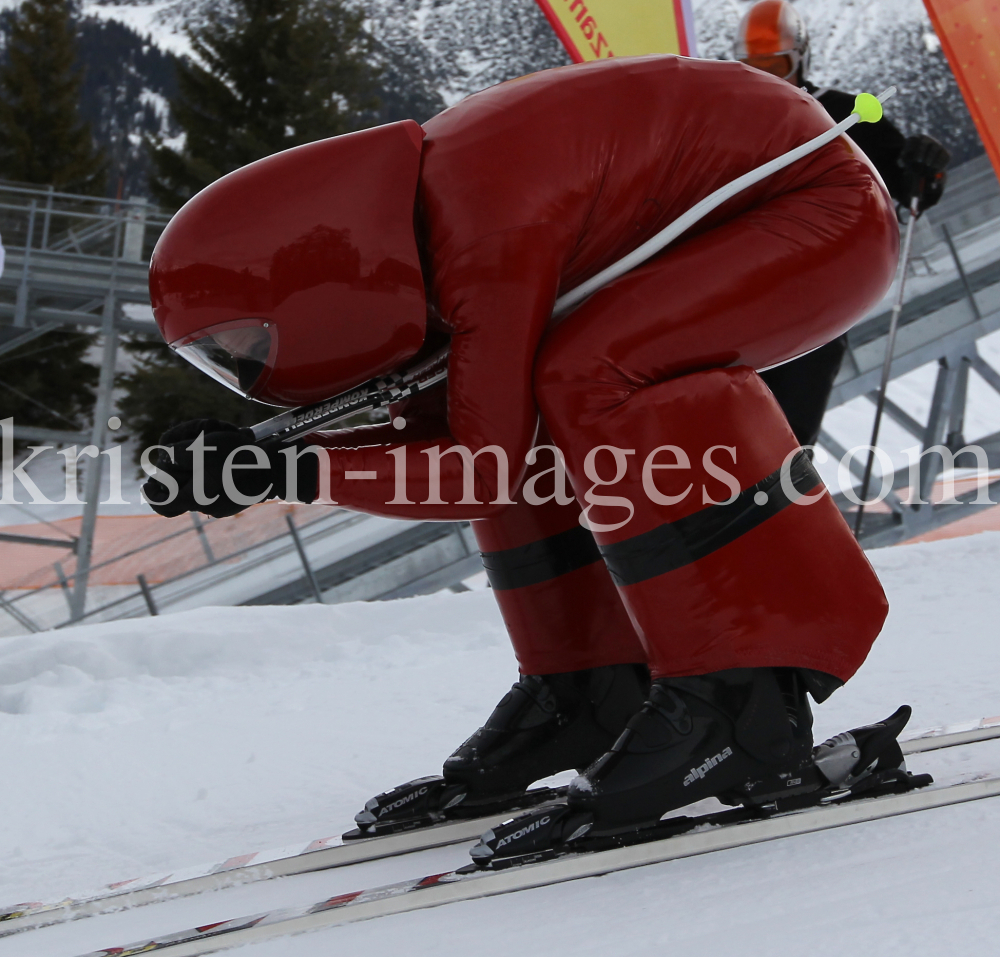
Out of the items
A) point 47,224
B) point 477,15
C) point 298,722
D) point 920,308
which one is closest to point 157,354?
point 47,224

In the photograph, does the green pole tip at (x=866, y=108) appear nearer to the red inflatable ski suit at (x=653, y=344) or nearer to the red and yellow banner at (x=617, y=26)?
the red inflatable ski suit at (x=653, y=344)

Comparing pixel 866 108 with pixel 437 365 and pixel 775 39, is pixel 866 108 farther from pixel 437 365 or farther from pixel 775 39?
pixel 775 39

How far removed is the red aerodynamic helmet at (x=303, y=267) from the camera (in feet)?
4.59

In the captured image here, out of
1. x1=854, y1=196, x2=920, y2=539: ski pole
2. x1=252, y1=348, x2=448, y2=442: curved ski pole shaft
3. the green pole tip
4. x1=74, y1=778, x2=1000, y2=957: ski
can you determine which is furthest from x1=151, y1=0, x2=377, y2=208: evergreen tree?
x1=74, y1=778, x2=1000, y2=957: ski

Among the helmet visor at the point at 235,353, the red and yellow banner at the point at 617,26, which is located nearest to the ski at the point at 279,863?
the helmet visor at the point at 235,353

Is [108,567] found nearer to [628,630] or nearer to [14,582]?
[14,582]

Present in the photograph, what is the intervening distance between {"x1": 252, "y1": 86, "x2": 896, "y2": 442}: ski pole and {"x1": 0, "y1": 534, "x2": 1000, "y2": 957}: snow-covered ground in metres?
0.64

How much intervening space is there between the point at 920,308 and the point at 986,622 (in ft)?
15.1

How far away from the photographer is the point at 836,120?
265 centimetres

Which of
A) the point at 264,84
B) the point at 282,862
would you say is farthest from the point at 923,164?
the point at 264,84

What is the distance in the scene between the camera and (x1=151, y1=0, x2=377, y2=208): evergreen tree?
65.8 ft

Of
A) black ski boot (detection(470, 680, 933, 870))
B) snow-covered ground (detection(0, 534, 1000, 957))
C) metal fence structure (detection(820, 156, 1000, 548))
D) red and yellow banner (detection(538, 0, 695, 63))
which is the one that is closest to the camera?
snow-covered ground (detection(0, 534, 1000, 957))

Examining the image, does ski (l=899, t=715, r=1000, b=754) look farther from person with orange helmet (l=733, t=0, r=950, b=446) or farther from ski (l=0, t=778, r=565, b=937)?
person with orange helmet (l=733, t=0, r=950, b=446)

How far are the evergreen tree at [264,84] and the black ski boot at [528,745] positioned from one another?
19548 mm
